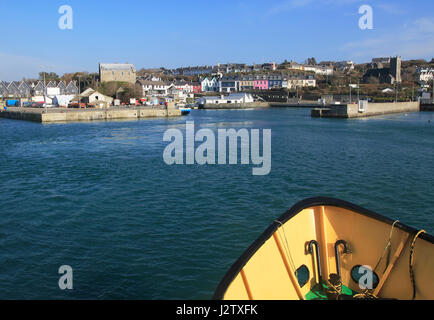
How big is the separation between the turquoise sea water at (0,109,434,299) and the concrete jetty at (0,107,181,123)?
29.3 meters

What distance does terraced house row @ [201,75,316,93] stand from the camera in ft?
464

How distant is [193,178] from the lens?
19000mm

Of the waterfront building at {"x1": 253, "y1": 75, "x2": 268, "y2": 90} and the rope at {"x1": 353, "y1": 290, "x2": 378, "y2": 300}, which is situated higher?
the waterfront building at {"x1": 253, "y1": 75, "x2": 268, "y2": 90}

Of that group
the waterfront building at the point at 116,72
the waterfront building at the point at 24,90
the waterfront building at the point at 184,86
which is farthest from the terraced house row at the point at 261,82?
the waterfront building at the point at 24,90

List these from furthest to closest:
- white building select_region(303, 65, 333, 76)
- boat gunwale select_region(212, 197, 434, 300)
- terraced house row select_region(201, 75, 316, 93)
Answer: white building select_region(303, 65, 333, 76) < terraced house row select_region(201, 75, 316, 93) < boat gunwale select_region(212, 197, 434, 300)

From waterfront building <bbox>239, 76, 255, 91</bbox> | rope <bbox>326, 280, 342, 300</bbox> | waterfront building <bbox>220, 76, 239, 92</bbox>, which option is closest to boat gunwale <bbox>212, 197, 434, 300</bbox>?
rope <bbox>326, 280, 342, 300</bbox>

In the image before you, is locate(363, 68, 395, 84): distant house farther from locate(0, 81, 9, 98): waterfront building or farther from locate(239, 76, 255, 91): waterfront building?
locate(0, 81, 9, 98): waterfront building

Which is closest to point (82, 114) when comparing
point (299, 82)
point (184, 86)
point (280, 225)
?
point (280, 225)

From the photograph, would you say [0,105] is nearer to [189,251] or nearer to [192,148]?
[192,148]

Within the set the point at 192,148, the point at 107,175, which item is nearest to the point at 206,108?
the point at 192,148

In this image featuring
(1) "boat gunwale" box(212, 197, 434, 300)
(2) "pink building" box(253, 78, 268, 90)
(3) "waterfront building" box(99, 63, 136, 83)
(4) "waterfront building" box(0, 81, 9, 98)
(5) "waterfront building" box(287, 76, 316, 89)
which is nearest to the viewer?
(1) "boat gunwale" box(212, 197, 434, 300)

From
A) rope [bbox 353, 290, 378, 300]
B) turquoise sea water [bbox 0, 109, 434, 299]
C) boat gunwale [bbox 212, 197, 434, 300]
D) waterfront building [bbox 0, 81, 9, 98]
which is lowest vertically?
turquoise sea water [bbox 0, 109, 434, 299]

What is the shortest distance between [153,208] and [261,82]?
447 ft

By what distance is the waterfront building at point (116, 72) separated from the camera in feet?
395
